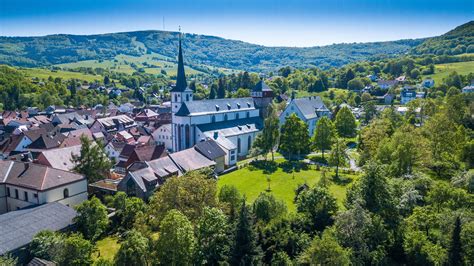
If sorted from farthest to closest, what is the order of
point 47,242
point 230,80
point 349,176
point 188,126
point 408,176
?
point 230,80, point 188,126, point 349,176, point 408,176, point 47,242

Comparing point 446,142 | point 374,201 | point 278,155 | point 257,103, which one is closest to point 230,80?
point 257,103

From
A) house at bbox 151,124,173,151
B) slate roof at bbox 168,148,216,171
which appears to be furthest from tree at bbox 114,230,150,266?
house at bbox 151,124,173,151

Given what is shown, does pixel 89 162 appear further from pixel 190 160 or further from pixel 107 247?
pixel 107 247

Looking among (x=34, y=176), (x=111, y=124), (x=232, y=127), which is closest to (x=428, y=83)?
(x=232, y=127)

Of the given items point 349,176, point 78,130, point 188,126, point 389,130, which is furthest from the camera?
point 78,130

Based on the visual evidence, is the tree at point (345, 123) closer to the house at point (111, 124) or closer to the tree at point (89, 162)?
the tree at point (89, 162)

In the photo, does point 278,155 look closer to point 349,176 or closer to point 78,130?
point 349,176

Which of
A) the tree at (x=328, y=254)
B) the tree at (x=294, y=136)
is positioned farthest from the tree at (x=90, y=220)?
the tree at (x=294, y=136)

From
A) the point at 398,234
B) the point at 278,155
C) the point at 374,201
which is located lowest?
the point at 278,155
